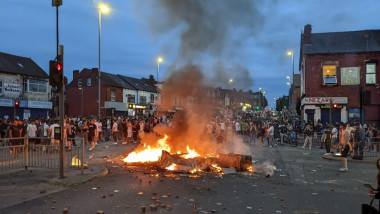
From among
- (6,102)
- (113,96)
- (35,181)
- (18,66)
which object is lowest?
(35,181)

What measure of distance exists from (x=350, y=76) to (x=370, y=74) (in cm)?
159

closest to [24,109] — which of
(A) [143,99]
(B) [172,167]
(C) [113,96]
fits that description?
(C) [113,96]

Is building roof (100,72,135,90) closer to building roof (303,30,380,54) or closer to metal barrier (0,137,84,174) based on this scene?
building roof (303,30,380,54)

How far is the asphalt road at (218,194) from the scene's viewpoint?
227 inches

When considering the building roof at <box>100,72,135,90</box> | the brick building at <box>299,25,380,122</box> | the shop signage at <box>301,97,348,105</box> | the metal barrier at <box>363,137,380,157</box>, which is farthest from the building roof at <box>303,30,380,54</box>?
the building roof at <box>100,72,135,90</box>

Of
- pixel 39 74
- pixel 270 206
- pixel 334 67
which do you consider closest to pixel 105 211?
pixel 270 206

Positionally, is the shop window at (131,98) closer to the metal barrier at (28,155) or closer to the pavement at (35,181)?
the metal barrier at (28,155)

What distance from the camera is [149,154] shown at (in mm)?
12078

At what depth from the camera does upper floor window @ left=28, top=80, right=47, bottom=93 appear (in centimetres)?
3347

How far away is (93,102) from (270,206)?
1627 inches

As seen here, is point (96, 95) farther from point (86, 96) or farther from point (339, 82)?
point (339, 82)

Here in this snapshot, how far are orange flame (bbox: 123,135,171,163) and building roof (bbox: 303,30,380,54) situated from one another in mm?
19463

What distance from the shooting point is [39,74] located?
34.8 m

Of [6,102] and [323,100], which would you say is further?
[6,102]
